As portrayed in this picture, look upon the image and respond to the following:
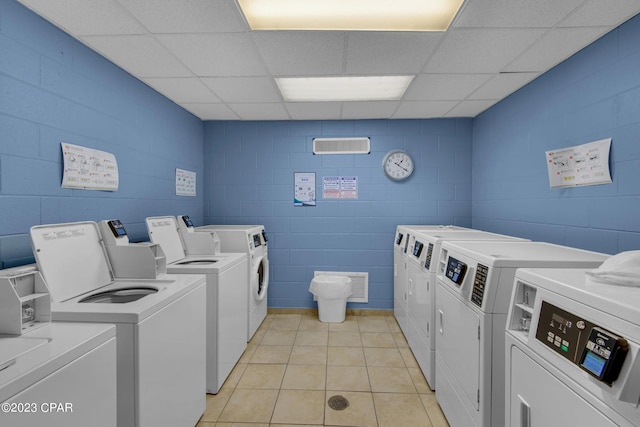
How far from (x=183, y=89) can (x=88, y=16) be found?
1.11 meters

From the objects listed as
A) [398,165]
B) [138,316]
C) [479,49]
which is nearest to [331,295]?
[398,165]

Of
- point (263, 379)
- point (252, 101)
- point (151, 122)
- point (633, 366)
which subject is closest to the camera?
point (633, 366)

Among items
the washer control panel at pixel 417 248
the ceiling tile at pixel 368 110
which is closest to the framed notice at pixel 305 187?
the ceiling tile at pixel 368 110

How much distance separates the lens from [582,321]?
824mm

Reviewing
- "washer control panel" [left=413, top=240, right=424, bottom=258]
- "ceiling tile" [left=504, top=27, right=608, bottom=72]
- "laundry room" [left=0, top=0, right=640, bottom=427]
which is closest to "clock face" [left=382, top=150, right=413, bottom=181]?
"laundry room" [left=0, top=0, right=640, bottom=427]

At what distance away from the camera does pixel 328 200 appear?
154 inches

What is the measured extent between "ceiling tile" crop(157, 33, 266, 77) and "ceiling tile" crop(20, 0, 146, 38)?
0.67ft

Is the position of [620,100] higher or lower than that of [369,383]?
higher

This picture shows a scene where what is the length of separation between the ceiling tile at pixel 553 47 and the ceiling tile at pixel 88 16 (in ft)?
8.54

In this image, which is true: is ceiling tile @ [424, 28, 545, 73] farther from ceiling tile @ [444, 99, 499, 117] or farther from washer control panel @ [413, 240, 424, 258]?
washer control panel @ [413, 240, 424, 258]

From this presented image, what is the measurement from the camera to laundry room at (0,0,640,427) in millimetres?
1312

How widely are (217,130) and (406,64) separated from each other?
2595 mm

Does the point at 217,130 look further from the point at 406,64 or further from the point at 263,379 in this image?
the point at 263,379

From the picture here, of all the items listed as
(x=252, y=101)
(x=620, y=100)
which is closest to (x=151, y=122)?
(x=252, y=101)
